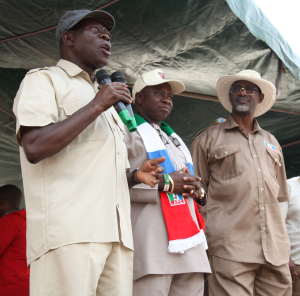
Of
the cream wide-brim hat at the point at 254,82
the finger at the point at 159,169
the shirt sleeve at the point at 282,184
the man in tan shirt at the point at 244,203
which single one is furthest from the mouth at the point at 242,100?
the finger at the point at 159,169

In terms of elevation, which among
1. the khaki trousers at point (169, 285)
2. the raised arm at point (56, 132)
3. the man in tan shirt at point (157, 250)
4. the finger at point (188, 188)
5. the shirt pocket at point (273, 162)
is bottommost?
the khaki trousers at point (169, 285)

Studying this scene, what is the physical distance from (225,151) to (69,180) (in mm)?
1849

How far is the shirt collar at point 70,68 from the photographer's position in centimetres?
197

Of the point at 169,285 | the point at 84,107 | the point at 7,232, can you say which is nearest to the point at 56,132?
the point at 84,107

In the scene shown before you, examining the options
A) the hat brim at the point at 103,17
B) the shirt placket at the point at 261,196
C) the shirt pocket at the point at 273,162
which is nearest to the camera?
the hat brim at the point at 103,17

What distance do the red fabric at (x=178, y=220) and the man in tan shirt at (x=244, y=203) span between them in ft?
2.50

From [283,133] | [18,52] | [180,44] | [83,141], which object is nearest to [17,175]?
[18,52]

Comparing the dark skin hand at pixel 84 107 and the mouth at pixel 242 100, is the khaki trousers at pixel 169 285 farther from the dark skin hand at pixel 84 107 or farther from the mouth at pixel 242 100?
→ the mouth at pixel 242 100

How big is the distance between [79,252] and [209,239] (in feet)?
5.50

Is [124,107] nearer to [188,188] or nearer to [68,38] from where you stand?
[68,38]

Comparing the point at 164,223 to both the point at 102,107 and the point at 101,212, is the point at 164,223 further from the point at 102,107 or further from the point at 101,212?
the point at 102,107

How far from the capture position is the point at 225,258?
2871 mm

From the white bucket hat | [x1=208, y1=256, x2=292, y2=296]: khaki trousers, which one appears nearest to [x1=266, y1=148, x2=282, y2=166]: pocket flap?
[x1=208, y1=256, x2=292, y2=296]: khaki trousers

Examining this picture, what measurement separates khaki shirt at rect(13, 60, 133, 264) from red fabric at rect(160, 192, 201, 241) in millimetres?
461
